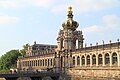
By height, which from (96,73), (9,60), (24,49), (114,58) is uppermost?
(24,49)

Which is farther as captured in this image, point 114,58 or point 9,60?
point 9,60

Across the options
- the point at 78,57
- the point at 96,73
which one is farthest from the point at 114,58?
the point at 78,57

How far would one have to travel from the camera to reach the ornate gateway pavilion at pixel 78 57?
2493 inches

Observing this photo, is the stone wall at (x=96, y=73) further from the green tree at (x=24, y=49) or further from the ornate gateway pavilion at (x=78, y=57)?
the green tree at (x=24, y=49)

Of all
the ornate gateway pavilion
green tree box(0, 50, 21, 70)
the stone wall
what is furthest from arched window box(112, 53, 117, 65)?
green tree box(0, 50, 21, 70)

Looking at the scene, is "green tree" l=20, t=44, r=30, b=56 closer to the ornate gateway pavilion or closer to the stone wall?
the ornate gateway pavilion

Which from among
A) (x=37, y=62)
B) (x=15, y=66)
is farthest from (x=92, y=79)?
(x=15, y=66)

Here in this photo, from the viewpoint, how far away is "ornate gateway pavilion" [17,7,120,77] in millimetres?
63312

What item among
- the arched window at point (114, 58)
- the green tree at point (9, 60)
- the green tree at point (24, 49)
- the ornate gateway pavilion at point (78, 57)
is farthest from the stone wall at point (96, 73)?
the green tree at point (24, 49)

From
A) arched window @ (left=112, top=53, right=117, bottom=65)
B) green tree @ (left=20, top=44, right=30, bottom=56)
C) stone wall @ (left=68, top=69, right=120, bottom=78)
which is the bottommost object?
stone wall @ (left=68, top=69, right=120, bottom=78)

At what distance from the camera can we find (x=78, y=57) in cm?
7750

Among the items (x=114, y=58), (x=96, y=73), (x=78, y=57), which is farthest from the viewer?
(x=78, y=57)

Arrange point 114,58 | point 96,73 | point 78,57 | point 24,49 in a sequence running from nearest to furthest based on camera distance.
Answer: point 114,58
point 96,73
point 78,57
point 24,49

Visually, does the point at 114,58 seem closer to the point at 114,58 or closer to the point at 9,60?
the point at 114,58
